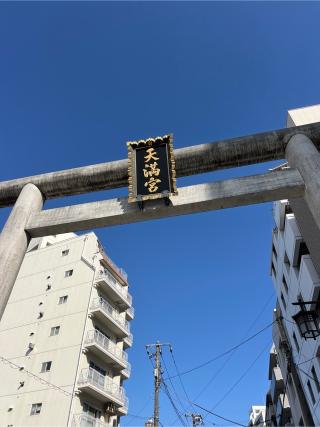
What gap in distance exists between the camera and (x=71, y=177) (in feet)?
23.9

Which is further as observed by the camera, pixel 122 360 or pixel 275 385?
pixel 275 385

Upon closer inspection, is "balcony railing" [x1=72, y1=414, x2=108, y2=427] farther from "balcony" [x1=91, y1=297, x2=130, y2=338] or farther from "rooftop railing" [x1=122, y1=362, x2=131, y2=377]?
"balcony" [x1=91, y1=297, x2=130, y2=338]

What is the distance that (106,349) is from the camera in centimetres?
2341

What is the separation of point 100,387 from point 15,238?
60.8 feet

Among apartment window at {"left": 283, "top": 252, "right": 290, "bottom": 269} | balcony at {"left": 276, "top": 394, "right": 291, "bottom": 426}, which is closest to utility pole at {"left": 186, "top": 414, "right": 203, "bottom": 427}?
balcony at {"left": 276, "top": 394, "right": 291, "bottom": 426}

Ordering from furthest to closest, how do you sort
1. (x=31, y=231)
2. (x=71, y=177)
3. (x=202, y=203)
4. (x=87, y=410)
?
(x=87, y=410) → (x=71, y=177) → (x=31, y=231) → (x=202, y=203)

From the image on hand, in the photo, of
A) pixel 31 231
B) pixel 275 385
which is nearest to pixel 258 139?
pixel 31 231

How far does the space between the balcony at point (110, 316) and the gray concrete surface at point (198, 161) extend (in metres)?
17.8

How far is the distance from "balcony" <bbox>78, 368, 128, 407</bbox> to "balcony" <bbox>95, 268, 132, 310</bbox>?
5827 mm

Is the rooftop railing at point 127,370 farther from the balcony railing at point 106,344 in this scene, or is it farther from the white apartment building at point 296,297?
the white apartment building at point 296,297

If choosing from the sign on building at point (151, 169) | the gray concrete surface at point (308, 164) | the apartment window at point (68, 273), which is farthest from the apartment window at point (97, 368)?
the gray concrete surface at point (308, 164)

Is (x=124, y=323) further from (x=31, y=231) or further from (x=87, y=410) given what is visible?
(x=31, y=231)

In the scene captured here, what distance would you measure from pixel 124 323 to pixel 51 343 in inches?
237

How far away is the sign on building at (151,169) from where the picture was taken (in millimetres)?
6379
